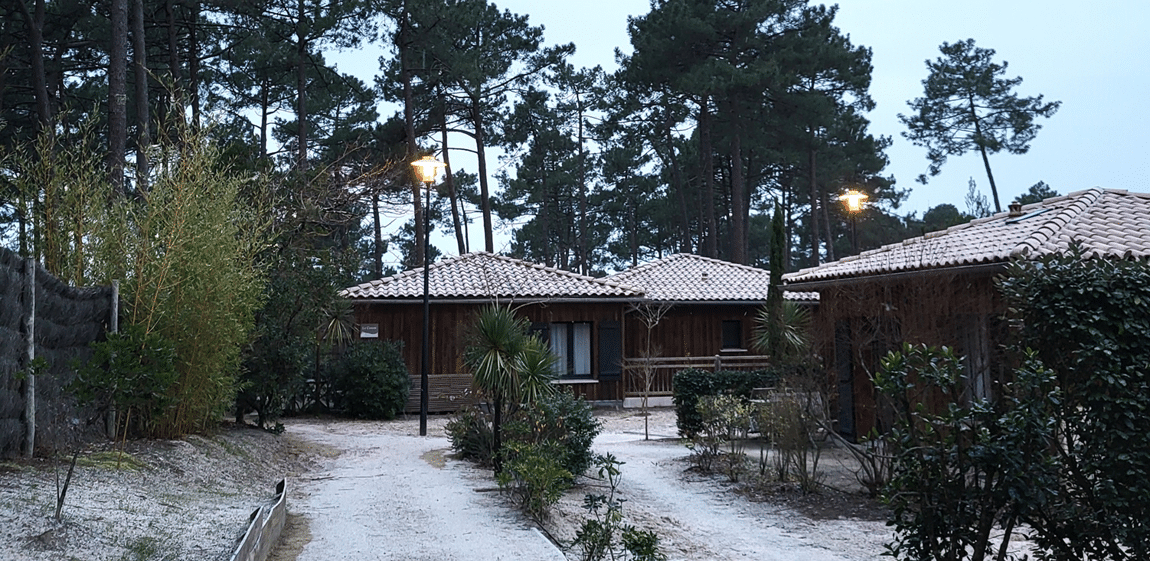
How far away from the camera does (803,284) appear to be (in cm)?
1336

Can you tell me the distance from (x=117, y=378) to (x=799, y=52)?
26.1m

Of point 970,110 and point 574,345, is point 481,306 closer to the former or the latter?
point 574,345

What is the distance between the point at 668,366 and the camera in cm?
2138

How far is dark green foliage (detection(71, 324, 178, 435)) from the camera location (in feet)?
19.5

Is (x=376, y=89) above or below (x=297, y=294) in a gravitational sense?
above

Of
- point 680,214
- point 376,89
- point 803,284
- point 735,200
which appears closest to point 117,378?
point 803,284

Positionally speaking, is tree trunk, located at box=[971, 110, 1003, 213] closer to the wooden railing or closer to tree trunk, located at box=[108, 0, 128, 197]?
the wooden railing

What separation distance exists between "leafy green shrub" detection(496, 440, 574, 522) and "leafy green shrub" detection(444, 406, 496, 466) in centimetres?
210

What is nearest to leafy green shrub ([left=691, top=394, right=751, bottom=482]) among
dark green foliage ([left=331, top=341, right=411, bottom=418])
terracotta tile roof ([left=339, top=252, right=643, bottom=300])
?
dark green foliage ([left=331, top=341, right=411, bottom=418])

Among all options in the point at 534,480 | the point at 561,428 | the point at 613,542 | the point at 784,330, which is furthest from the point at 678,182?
the point at 613,542

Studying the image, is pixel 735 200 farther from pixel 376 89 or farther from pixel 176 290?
pixel 176 290

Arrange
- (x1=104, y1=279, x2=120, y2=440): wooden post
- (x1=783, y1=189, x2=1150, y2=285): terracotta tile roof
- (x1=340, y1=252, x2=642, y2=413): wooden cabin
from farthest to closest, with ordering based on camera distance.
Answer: (x1=340, y1=252, x2=642, y2=413): wooden cabin
(x1=783, y1=189, x2=1150, y2=285): terracotta tile roof
(x1=104, y1=279, x2=120, y2=440): wooden post

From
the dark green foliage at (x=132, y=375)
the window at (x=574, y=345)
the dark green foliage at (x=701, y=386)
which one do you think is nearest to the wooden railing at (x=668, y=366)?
the window at (x=574, y=345)

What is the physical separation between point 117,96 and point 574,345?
11.4 metres
